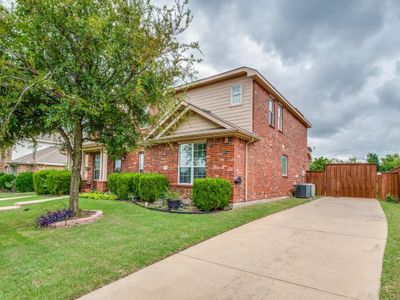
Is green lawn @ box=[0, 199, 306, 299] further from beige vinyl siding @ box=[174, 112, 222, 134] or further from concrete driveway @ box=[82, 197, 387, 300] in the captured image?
beige vinyl siding @ box=[174, 112, 222, 134]

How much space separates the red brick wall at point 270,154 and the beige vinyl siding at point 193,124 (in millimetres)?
2222

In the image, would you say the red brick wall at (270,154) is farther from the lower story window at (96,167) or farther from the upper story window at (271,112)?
the lower story window at (96,167)

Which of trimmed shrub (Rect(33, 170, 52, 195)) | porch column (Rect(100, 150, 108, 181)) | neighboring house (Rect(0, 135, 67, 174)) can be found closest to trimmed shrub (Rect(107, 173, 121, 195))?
porch column (Rect(100, 150, 108, 181))

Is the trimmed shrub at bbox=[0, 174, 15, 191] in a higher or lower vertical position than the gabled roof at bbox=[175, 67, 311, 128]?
lower

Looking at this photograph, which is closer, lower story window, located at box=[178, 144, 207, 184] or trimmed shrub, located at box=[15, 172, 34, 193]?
lower story window, located at box=[178, 144, 207, 184]

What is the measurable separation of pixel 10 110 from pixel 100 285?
4642 mm

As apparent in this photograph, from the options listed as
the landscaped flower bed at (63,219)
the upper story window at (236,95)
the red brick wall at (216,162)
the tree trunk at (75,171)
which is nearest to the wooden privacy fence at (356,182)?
the upper story window at (236,95)

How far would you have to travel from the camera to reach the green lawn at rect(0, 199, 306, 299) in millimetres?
3477

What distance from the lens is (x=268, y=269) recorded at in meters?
4.06

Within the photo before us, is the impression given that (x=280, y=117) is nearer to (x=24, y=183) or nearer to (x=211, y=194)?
(x=211, y=194)

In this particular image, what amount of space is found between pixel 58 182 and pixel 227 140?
Result: 433 inches

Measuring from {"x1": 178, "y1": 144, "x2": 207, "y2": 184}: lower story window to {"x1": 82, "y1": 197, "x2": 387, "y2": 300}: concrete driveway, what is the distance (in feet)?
16.9

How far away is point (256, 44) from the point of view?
12648 mm

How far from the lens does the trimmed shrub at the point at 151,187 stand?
36.8ft
